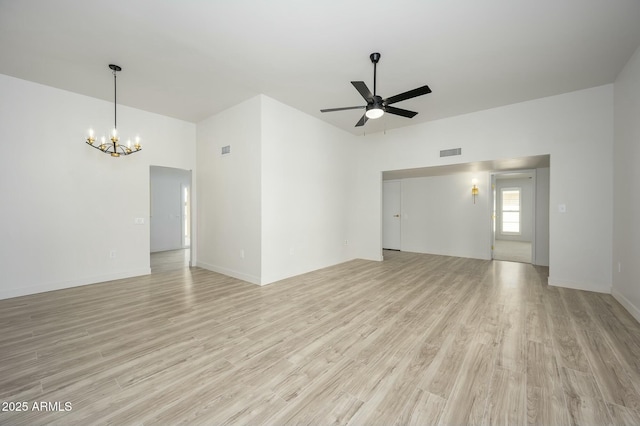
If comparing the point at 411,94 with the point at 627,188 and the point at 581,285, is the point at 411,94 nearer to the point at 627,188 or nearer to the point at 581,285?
the point at 627,188

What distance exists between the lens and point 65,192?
4305 millimetres

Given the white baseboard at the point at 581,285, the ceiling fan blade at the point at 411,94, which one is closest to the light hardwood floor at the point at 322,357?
the white baseboard at the point at 581,285

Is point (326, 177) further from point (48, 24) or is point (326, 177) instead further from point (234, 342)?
point (48, 24)

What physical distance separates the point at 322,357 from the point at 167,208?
8.26m

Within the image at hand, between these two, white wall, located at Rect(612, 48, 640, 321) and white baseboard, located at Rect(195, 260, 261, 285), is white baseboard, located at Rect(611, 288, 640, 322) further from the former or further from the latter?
white baseboard, located at Rect(195, 260, 261, 285)

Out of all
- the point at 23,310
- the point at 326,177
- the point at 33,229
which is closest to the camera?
the point at 23,310

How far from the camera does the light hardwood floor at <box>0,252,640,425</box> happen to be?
5.49 feet

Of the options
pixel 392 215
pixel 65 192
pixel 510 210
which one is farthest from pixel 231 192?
pixel 510 210

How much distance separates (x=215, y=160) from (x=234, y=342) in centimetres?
402

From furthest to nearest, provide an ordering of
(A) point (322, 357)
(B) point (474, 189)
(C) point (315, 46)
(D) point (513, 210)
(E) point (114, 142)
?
(D) point (513, 210) < (B) point (474, 189) < (E) point (114, 142) < (C) point (315, 46) < (A) point (322, 357)

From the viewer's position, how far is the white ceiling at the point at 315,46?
8.28ft

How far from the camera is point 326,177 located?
236 inches

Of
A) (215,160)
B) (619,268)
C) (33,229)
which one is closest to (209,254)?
(215,160)

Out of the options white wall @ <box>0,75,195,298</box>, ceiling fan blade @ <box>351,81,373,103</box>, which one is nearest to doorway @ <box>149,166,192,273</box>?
white wall @ <box>0,75,195,298</box>
